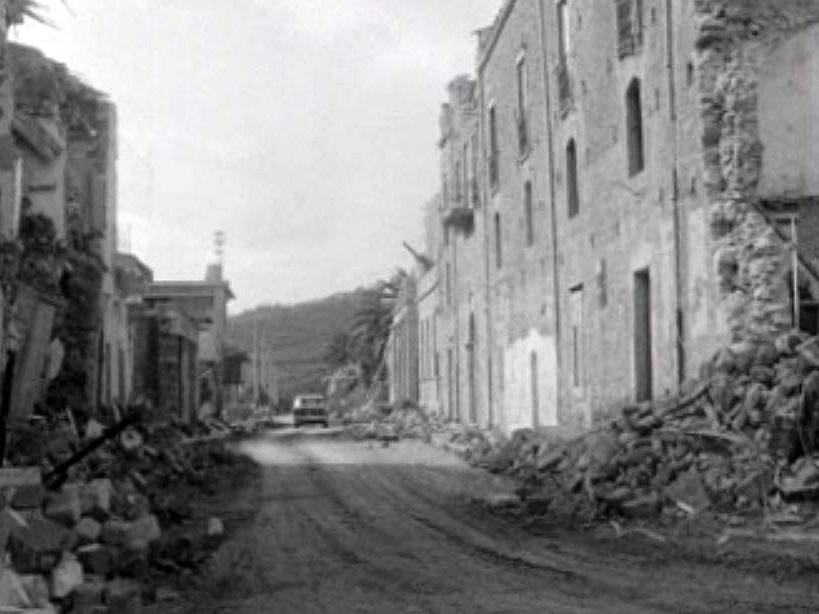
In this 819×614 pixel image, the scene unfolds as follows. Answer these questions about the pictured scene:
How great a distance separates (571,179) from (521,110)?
17.8 ft

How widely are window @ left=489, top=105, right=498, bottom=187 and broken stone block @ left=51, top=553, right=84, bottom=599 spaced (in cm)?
2511

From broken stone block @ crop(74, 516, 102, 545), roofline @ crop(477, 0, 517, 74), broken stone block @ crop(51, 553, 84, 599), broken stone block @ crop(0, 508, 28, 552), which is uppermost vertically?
roofline @ crop(477, 0, 517, 74)

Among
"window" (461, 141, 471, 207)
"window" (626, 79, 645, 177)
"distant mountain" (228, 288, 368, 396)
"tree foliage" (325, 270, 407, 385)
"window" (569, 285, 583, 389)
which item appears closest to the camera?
"window" (626, 79, 645, 177)

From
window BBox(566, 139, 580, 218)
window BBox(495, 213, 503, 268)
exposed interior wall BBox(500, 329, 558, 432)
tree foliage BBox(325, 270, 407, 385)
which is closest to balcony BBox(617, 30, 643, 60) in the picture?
window BBox(566, 139, 580, 218)

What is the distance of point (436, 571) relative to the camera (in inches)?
457

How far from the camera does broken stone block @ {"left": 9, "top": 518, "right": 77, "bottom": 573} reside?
9.62m

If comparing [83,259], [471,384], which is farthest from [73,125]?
[471,384]

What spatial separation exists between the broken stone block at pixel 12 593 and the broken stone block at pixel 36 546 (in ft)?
1.70

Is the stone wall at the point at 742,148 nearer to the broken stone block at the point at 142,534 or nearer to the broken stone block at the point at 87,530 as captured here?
the broken stone block at the point at 142,534

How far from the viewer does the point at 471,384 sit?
126ft

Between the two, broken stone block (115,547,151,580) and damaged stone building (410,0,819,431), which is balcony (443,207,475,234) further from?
broken stone block (115,547,151,580)

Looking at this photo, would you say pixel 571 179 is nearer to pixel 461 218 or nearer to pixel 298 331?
pixel 461 218

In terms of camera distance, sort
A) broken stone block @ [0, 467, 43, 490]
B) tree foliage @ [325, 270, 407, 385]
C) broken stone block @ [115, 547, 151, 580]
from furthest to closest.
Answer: tree foliage @ [325, 270, 407, 385] < broken stone block @ [115, 547, 151, 580] < broken stone block @ [0, 467, 43, 490]

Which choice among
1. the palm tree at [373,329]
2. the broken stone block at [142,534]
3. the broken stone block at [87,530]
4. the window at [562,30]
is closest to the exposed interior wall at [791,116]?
the window at [562,30]
